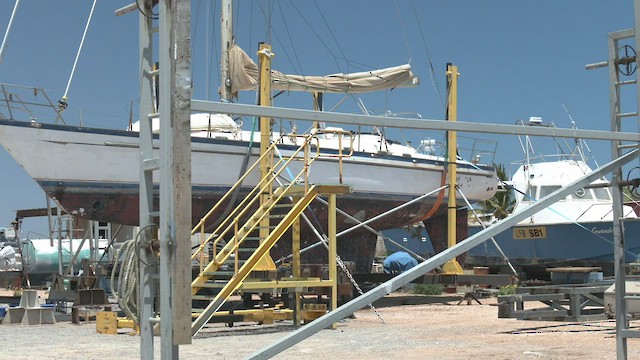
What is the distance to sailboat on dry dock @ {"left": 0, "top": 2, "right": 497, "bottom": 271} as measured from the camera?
57.2 ft

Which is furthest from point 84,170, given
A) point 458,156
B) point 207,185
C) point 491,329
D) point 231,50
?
point 458,156

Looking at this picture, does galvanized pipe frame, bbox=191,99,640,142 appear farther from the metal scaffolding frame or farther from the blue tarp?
the blue tarp

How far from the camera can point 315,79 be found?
22.2m

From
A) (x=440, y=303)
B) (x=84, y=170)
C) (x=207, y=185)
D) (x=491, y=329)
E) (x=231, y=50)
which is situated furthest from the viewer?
(x=231, y=50)

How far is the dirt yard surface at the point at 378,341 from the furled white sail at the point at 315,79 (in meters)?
7.57

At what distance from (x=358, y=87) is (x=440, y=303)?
20.0 feet

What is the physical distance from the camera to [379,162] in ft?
71.2

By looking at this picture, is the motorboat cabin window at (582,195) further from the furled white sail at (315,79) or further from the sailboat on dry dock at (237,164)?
the furled white sail at (315,79)

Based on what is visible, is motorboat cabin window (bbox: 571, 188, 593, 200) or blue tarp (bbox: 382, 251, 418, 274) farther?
motorboat cabin window (bbox: 571, 188, 593, 200)

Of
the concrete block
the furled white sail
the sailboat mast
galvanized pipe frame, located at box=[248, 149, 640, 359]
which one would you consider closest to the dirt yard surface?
the concrete block

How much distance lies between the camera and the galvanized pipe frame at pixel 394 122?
5.65m

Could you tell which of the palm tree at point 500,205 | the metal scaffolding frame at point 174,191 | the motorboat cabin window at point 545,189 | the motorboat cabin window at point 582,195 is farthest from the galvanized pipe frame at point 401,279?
the palm tree at point 500,205

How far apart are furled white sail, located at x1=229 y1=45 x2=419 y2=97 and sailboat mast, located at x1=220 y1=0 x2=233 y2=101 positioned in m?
0.22

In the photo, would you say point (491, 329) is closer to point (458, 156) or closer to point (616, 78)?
point (616, 78)
